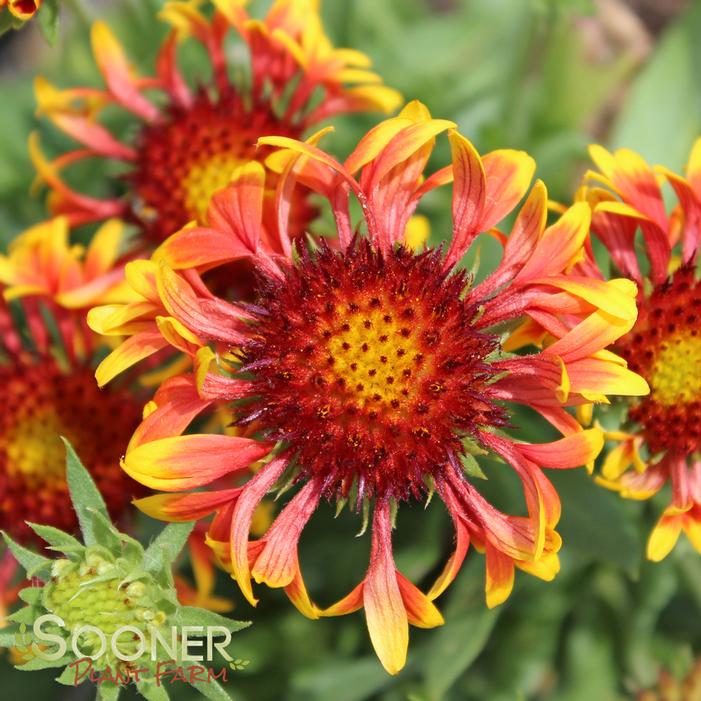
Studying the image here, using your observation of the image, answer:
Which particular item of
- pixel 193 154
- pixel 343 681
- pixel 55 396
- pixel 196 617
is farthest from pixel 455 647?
pixel 193 154

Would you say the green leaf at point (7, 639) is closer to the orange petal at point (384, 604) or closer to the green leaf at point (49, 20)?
the orange petal at point (384, 604)

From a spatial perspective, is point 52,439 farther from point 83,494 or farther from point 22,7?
point 22,7

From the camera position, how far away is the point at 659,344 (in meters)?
1.53

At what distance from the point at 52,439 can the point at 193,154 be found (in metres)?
0.64

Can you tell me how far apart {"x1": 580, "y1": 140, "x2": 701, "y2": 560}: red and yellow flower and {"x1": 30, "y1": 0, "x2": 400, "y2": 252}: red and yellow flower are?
1.82 ft

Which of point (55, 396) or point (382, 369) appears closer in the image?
point (382, 369)

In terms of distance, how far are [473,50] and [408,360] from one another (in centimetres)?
184

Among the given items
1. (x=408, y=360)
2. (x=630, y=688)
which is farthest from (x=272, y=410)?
(x=630, y=688)

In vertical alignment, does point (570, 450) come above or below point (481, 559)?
above

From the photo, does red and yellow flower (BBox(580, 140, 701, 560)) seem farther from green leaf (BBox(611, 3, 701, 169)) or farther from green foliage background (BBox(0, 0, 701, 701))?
green leaf (BBox(611, 3, 701, 169))

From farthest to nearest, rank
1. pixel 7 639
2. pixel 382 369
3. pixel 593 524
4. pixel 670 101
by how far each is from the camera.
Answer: pixel 670 101
pixel 593 524
pixel 382 369
pixel 7 639

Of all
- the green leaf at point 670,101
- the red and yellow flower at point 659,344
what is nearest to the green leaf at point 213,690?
the red and yellow flower at point 659,344

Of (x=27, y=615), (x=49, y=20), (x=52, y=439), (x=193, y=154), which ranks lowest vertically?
(x=52, y=439)

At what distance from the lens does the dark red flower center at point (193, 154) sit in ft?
6.13
